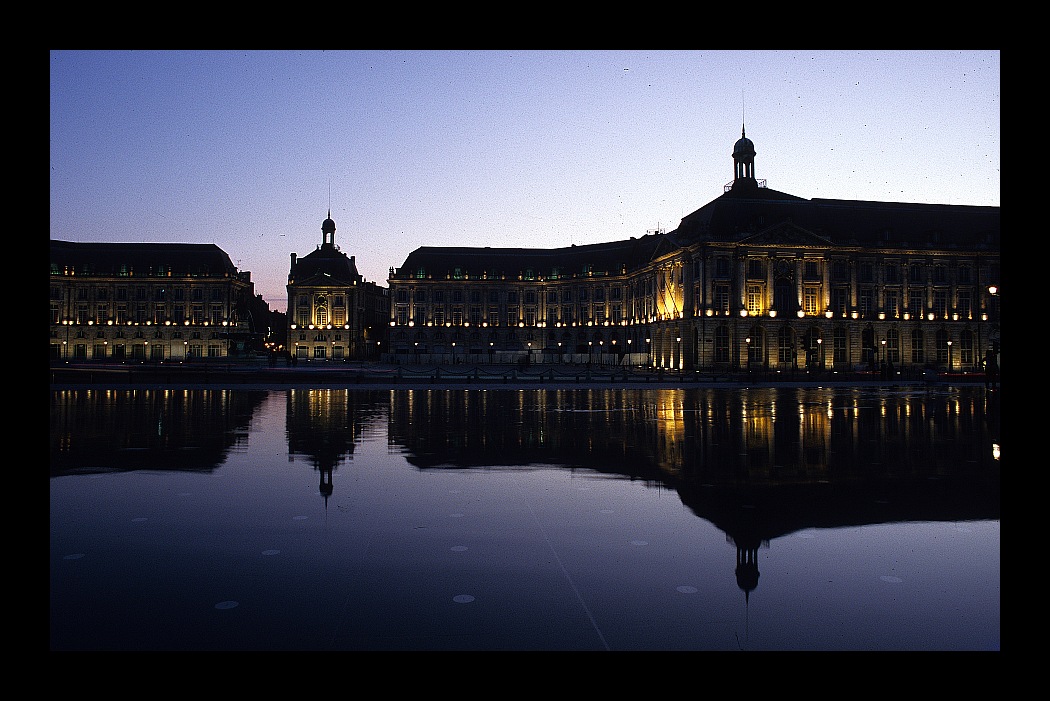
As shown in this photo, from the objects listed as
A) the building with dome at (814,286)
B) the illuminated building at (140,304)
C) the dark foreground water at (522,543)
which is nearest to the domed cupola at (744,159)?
the building with dome at (814,286)

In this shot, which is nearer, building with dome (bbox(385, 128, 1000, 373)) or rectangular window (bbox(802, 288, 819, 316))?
building with dome (bbox(385, 128, 1000, 373))

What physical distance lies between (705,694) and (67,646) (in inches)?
179

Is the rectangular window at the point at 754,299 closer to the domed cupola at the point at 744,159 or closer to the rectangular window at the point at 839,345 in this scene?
the rectangular window at the point at 839,345

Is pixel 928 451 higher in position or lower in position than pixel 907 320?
lower

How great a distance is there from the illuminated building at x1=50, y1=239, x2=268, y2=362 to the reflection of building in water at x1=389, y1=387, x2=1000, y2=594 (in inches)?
4296

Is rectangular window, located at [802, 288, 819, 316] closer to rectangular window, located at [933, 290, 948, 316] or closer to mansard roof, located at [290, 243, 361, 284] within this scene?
rectangular window, located at [933, 290, 948, 316]

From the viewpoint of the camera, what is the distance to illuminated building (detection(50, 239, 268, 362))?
397ft

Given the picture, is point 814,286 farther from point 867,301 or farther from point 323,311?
point 323,311

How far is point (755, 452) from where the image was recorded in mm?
14547

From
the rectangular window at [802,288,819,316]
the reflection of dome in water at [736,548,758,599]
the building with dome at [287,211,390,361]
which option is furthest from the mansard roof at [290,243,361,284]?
the reflection of dome in water at [736,548,758,599]

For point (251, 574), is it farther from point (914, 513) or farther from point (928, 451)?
point (928, 451)

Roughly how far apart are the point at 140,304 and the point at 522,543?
136m

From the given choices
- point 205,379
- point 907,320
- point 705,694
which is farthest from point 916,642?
point 907,320
